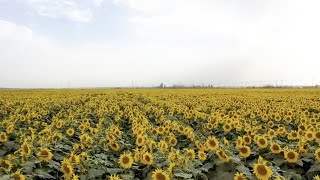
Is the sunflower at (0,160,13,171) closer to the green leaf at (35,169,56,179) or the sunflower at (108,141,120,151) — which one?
the green leaf at (35,169,56,179)

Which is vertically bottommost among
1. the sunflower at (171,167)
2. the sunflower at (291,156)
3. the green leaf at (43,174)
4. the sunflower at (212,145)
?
the green leaf at (43,174)

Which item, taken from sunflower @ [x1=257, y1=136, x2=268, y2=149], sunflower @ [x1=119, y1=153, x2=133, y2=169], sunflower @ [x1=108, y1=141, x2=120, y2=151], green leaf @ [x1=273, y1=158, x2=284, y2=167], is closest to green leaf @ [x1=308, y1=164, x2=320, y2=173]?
green leaf @ [x1=273, y1=158, x2=284, y2=167]

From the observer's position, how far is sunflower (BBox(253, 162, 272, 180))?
13.0 ft

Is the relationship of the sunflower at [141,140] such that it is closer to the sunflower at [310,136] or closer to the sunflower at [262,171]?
the sunflower at [262,171]

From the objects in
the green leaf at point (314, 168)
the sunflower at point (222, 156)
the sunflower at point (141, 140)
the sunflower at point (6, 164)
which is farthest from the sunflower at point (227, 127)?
the sunflower at point (6, 164)

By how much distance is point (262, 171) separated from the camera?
4016 mm

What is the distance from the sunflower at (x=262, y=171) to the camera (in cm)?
397

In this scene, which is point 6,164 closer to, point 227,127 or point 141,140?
point 141,140

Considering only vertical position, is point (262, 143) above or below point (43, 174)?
above

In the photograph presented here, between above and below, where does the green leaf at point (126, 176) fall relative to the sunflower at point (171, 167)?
below

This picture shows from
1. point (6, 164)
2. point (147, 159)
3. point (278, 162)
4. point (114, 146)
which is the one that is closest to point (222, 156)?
point (278, 162)

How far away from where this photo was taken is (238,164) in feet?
15.8

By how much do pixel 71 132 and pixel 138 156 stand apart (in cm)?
271

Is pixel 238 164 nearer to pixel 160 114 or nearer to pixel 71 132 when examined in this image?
pixel 71 132
